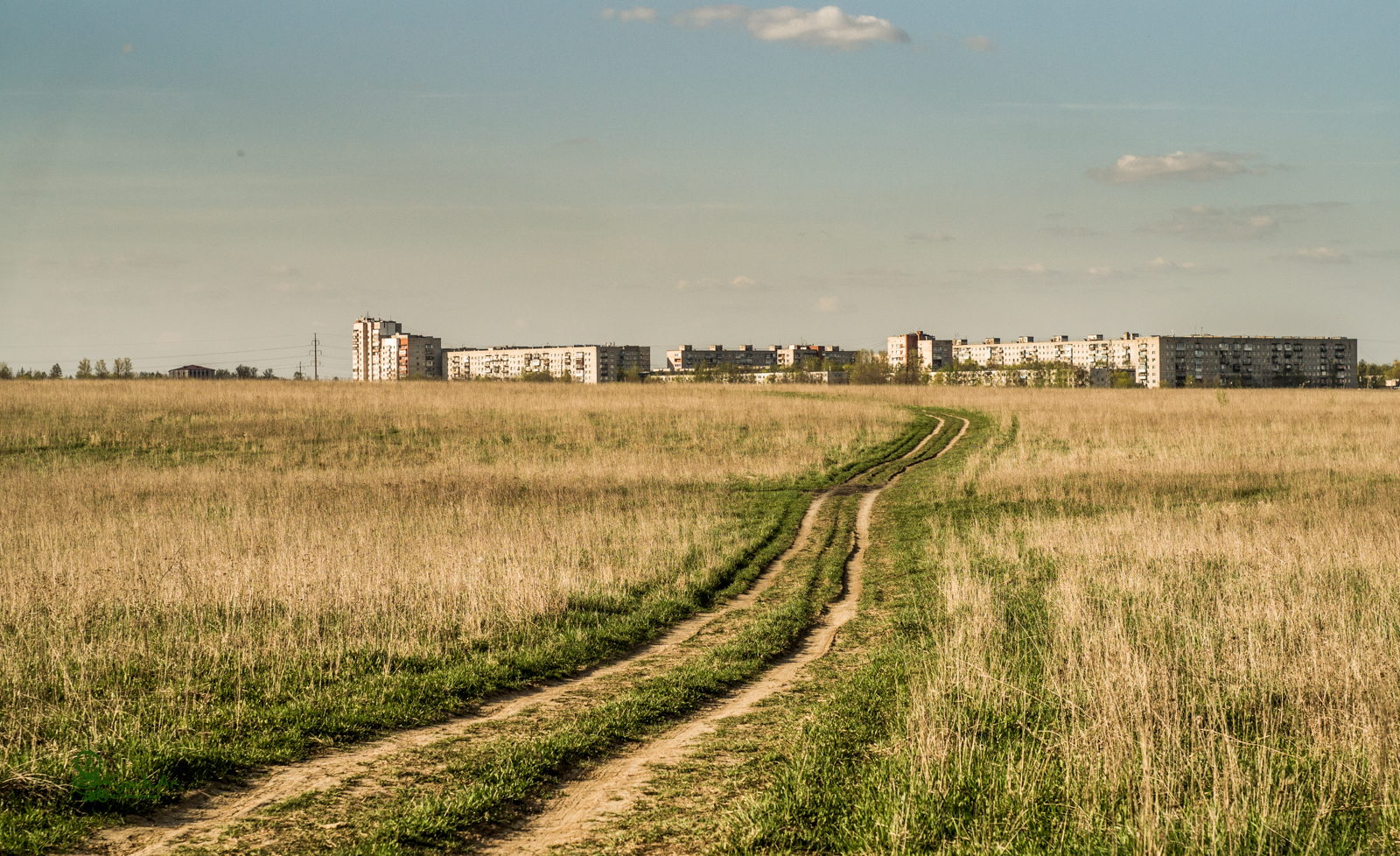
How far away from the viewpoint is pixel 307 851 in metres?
5.34

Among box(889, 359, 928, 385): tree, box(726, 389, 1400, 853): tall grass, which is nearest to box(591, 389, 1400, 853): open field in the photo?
box(726, 389, 1400, 853): tall grass

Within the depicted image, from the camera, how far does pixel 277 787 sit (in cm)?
629

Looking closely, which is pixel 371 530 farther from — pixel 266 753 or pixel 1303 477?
pixel 1303 477

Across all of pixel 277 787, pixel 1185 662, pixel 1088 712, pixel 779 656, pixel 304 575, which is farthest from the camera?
pixel 304 575

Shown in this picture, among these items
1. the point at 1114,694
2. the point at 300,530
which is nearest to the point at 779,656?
the point at 1114,694

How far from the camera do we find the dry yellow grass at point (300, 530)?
8.77 meters

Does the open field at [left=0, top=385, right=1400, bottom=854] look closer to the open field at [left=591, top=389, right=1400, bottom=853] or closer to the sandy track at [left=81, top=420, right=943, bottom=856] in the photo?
the open field at [left=591, top=389, right=1400, bottom=853]

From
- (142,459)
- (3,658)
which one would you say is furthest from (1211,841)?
(142,459)

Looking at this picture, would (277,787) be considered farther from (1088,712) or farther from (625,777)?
(1088,712)

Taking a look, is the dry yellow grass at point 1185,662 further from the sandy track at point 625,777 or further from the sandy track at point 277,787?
the sandy track at point 277,787

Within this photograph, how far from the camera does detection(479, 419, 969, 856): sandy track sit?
18.3 feet

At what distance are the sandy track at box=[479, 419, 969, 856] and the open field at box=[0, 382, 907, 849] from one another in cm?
198

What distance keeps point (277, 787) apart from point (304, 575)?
5843 mm

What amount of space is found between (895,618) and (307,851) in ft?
23.3
